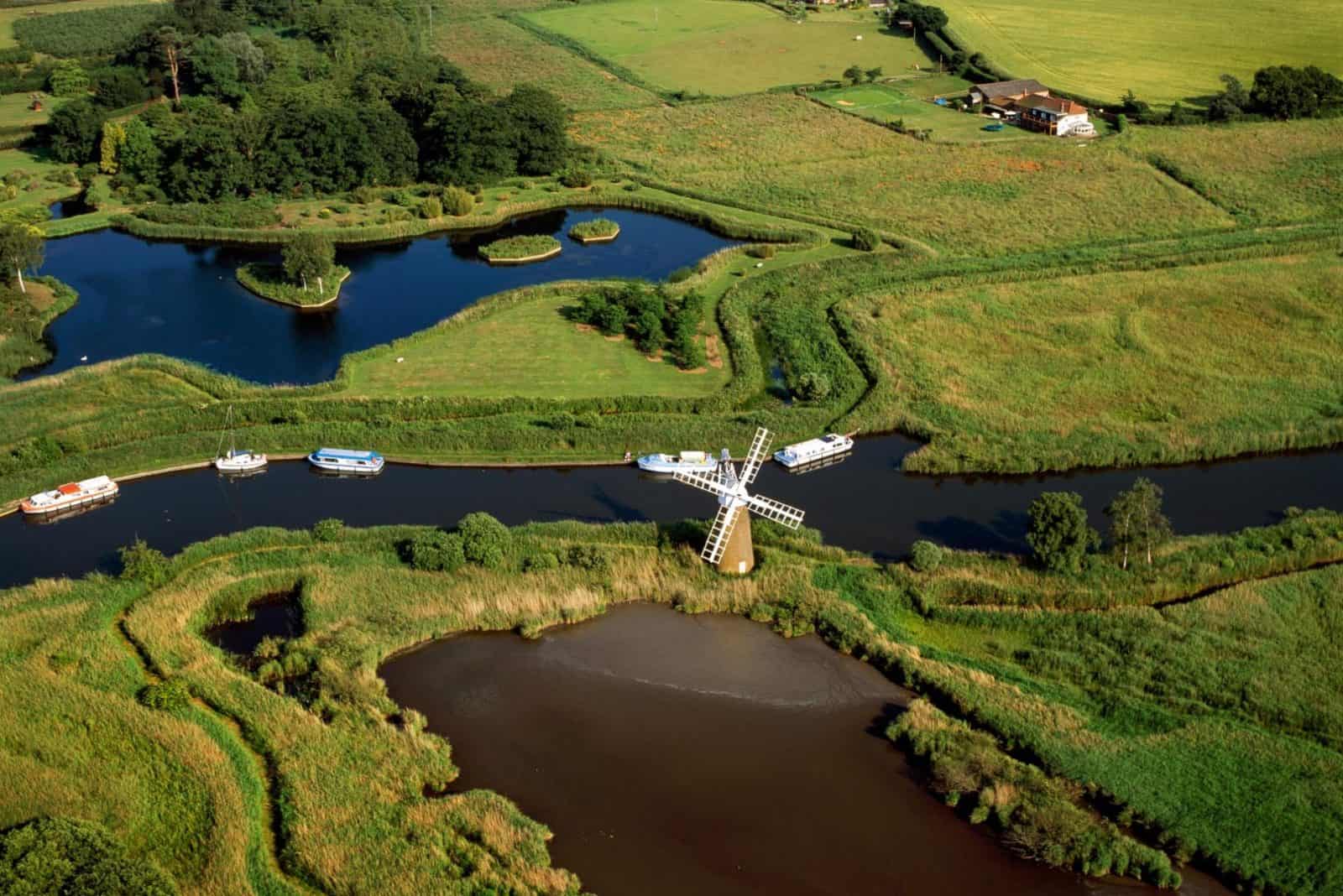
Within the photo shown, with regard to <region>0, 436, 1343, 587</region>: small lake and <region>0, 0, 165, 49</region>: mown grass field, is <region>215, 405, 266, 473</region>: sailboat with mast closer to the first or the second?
<region>0, 436, 1343, 587</region>: small lake

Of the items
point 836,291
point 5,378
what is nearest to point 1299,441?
point 836,291

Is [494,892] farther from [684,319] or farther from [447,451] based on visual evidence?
[684,319]

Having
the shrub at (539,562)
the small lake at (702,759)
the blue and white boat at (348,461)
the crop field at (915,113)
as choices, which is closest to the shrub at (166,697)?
the small lake at (702,759)

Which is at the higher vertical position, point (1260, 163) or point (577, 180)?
point (1260, 163)

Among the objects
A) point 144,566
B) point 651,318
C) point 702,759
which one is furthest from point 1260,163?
point 144,566

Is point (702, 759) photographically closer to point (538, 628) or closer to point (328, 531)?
Result: point (538, 628)

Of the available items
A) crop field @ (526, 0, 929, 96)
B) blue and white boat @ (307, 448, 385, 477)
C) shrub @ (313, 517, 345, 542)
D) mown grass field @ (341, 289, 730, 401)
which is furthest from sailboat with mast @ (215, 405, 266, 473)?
crop field @ (526, 0, 929, 96)
